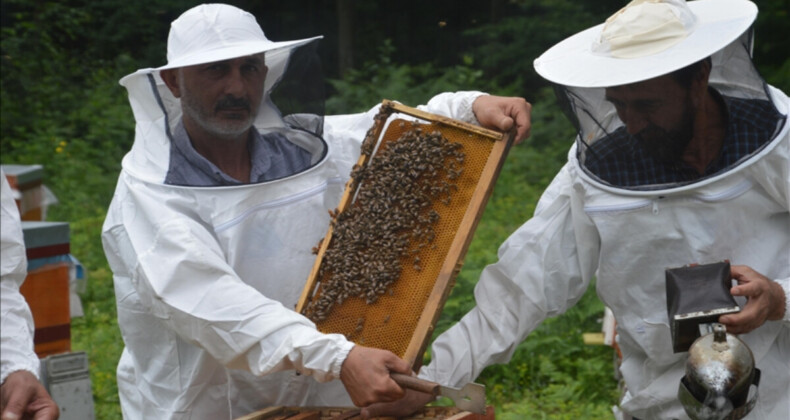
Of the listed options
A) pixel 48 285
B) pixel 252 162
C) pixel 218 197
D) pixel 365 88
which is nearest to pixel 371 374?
pixel 218 197

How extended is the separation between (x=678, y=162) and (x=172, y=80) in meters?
1.61

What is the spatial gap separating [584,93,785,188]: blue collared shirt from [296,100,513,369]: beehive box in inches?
11.9

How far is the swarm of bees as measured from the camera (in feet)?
9.62

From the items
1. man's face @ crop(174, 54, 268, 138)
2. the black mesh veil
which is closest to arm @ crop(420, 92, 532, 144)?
the black mesh veil

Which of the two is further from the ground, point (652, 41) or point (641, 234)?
point (652, 41)

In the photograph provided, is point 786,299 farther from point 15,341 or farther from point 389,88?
point 389,88

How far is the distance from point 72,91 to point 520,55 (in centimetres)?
659

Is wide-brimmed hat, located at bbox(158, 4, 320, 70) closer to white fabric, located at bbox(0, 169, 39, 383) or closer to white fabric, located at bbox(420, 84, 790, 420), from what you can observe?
white fabric, located at bbox(0, 169, 39, 383)

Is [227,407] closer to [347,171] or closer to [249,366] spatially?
[249,366]

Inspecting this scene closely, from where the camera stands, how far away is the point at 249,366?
9.25 feet

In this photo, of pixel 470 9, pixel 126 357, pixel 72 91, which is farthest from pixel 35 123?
pixel 126 357

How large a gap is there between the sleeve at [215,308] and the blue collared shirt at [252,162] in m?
0.14

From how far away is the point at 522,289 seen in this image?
3.16m

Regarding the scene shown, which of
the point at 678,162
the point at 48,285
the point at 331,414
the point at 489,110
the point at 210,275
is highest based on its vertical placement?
the point at 489,110
